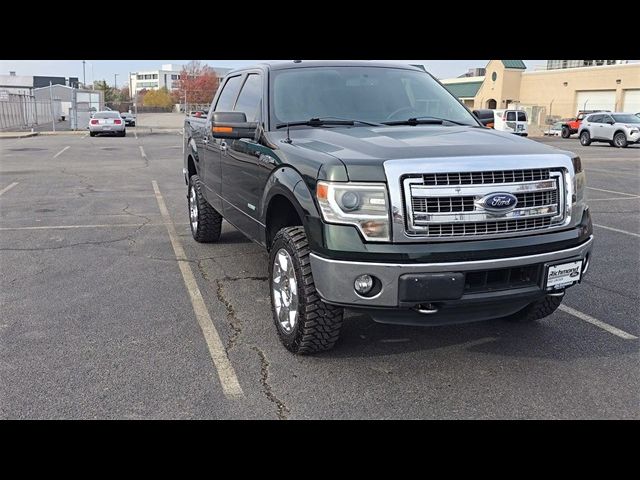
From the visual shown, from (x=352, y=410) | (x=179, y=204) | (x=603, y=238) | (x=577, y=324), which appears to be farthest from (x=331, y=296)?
(x=179, y=204)

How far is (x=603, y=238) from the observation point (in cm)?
820

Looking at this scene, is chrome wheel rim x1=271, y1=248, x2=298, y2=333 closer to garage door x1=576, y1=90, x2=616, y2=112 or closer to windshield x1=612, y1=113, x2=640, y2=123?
windshield x1=612, y1=113, x2=640, y2=123

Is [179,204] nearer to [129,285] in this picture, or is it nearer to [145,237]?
[145,237]

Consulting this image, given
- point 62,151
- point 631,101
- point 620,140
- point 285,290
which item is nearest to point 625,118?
point 620,140

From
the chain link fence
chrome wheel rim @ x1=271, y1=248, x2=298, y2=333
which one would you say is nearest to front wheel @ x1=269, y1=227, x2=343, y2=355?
chrome wheel rim @ x1=271, y1=248, x2=298, y2=333

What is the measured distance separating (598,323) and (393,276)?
2.32 metres

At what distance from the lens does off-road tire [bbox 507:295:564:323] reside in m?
4.71

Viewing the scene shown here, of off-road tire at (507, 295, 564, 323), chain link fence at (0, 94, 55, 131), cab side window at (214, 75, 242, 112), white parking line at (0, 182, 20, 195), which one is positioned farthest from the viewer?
chain link fence at (0, 94, 55, 131)

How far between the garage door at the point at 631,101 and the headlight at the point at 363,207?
2116 inches

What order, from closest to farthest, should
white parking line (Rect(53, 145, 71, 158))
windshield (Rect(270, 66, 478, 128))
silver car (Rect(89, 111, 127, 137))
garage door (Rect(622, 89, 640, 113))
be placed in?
windshield (Rect(270, 66, 478, 128))
white parking line (Rect(53, 145, 71, 158))
silver car (Rect(89, 111, 127, 137))
garage door (Rect(622, 89, 640, 113))

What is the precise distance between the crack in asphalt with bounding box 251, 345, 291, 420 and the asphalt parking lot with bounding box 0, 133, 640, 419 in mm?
13

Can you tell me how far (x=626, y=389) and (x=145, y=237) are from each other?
6.01 m

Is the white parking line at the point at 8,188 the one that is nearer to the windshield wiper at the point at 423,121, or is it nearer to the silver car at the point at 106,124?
the windshield wiper at the point at 423,121

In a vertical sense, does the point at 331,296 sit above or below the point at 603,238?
above
